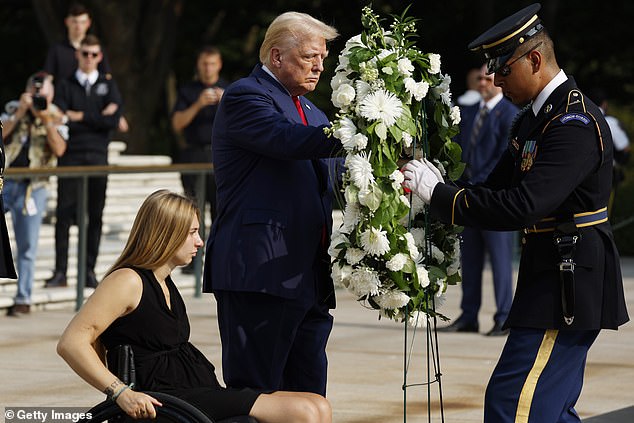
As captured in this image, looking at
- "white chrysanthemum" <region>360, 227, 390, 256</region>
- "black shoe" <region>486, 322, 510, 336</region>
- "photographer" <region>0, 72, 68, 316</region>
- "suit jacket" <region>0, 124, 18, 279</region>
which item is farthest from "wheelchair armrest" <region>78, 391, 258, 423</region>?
"photographer" <region>0, 72, 68, 316</region>

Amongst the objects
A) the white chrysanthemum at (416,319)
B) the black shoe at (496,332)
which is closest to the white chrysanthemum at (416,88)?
the white chrysanthemum at (416,319)

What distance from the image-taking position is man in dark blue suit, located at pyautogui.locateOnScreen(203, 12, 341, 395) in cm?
536

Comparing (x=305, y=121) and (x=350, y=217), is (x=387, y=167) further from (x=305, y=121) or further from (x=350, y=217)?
(x=305, y=121)

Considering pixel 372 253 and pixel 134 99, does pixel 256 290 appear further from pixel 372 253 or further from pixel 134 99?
pixel 134 99

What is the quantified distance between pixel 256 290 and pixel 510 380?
104 cm

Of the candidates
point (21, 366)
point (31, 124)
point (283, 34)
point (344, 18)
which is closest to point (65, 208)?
point (31, 124)

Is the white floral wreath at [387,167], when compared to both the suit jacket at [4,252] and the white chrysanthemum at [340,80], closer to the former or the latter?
the white chrysanthemum at [340,80]

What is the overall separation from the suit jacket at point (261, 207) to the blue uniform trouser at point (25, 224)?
18.8 ft

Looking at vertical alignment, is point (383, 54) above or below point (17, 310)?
above

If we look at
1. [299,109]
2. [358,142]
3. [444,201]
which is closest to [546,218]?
[444,201]

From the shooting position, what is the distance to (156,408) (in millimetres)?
4645

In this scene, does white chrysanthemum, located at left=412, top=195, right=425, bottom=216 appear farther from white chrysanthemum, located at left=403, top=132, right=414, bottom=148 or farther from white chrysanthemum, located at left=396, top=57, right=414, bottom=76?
white chrysanthemum, located at left=396, top=57, right=414, bottom=76

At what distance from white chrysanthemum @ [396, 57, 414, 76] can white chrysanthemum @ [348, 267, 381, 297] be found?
27.0 inches

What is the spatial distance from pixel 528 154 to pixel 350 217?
0.65 meters
